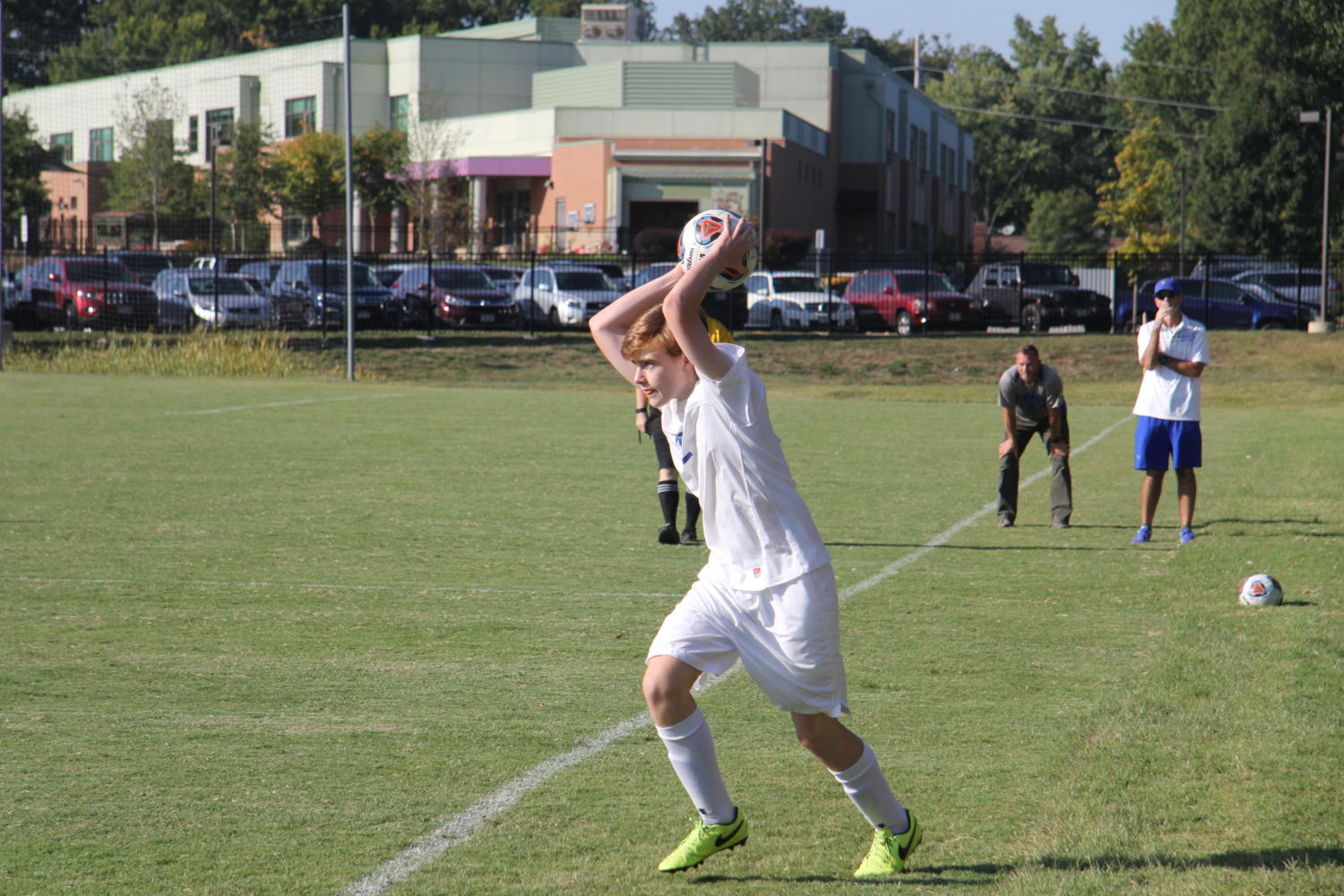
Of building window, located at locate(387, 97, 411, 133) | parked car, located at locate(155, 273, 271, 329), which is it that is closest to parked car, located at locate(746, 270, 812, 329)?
parked car, located at locate(155, 273, 271, 329)

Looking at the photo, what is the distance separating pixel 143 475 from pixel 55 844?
1049 cm

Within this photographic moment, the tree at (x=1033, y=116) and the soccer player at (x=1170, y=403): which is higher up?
the tree at (x=1033, y=116)

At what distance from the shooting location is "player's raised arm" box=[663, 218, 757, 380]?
408cm

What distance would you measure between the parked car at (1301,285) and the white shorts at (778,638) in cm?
3712

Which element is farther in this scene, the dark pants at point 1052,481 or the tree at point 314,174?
the tree at point 314,174

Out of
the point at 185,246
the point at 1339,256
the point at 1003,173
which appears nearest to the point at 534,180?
the point at 185,246

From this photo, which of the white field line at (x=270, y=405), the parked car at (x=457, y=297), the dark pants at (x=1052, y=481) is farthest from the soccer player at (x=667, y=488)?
the parked car at (x=457, y=297)

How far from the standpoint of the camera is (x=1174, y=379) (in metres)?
11.3

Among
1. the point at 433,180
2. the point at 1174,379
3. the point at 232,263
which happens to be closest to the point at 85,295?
the point at 232,263

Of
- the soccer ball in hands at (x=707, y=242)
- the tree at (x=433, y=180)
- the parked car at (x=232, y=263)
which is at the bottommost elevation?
the soccer ball in hands at (x=707, y=242)

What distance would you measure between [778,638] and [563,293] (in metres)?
34.7

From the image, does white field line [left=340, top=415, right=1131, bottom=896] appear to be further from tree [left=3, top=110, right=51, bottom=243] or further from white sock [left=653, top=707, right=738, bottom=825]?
tree [left=3, top=110, right=51, bottom=243]

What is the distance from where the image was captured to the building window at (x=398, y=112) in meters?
76.3

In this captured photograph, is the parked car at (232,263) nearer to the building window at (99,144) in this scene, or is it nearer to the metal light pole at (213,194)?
the metal light pole at (213,194)
